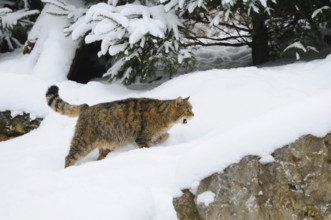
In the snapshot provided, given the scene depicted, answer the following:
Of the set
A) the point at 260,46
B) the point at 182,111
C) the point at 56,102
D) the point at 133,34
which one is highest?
the point at 133,34

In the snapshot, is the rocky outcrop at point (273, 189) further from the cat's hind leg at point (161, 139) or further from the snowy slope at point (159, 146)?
the cat's hind leg at point (161, 139)

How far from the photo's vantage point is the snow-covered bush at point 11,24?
8273 mm

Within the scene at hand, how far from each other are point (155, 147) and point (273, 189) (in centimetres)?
184

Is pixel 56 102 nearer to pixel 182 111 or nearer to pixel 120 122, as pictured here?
pixel 120 122

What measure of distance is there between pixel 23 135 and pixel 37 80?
3.87ft

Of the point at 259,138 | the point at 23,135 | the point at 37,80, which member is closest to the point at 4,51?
the point at 37,80

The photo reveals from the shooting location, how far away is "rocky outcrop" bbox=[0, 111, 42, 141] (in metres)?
6.94

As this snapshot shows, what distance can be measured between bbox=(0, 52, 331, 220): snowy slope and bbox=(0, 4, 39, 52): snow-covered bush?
4.02 ft

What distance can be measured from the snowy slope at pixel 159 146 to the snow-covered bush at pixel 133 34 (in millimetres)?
470

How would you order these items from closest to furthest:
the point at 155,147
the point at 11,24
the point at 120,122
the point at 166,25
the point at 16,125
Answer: the point at 155,147 → the point at 120,122 → the point at 166,25 → the point at 16,125 → the point at 11,24

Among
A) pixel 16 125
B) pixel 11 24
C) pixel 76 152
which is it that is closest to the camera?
pixel 76 152

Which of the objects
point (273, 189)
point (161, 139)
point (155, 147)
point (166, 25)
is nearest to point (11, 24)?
point (166, 25)

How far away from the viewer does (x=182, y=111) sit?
541 cm

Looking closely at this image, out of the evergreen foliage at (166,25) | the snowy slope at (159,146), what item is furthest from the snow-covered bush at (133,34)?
the snowy slope at (159,146)
